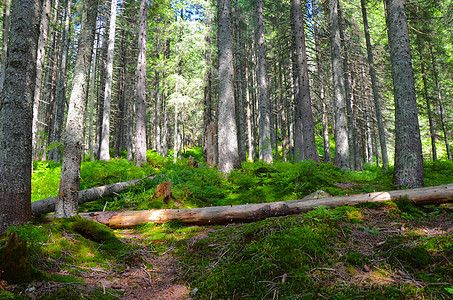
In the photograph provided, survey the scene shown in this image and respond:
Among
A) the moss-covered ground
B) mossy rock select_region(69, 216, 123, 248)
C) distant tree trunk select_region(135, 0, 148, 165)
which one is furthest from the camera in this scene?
distant tree trunk select_region(135, 0, 148, 165)

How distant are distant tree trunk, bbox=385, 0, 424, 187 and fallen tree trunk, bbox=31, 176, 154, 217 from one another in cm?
778

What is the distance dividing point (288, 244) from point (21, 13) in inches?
213

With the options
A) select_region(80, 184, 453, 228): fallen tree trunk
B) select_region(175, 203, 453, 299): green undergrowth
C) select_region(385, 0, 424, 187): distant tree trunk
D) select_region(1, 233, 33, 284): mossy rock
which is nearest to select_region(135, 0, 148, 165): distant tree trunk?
select_region(80, 184, 453, 228): fallen tree trunk

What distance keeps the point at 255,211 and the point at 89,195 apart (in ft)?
16.8

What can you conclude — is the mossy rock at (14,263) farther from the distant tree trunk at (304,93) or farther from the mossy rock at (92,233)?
the distant tree trunk at (304,93)

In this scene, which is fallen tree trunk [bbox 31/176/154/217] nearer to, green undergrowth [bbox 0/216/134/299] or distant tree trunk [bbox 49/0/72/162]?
green undergrowth [bbox 0/216/134/299]

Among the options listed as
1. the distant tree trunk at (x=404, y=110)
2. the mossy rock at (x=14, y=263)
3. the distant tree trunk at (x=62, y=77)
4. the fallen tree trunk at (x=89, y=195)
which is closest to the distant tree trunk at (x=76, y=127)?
the fallen tree trunk at (x=89, y=195)

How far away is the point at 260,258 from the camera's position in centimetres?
292

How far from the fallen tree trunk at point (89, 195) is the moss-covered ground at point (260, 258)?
7.94 feet

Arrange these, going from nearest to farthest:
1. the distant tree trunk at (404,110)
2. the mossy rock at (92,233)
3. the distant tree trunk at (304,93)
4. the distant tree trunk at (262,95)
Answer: the mossy rock at (92,233), the distant tree trunk at (404,110), the distant tree trunk at (304,93), the distant tree trunk at (262,95)

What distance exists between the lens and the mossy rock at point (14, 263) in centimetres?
227

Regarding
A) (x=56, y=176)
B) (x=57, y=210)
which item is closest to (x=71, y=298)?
(x=57, y=210)

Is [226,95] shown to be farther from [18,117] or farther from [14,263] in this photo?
[14,263]

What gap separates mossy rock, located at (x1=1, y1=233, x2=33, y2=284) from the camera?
2271 millimetres
